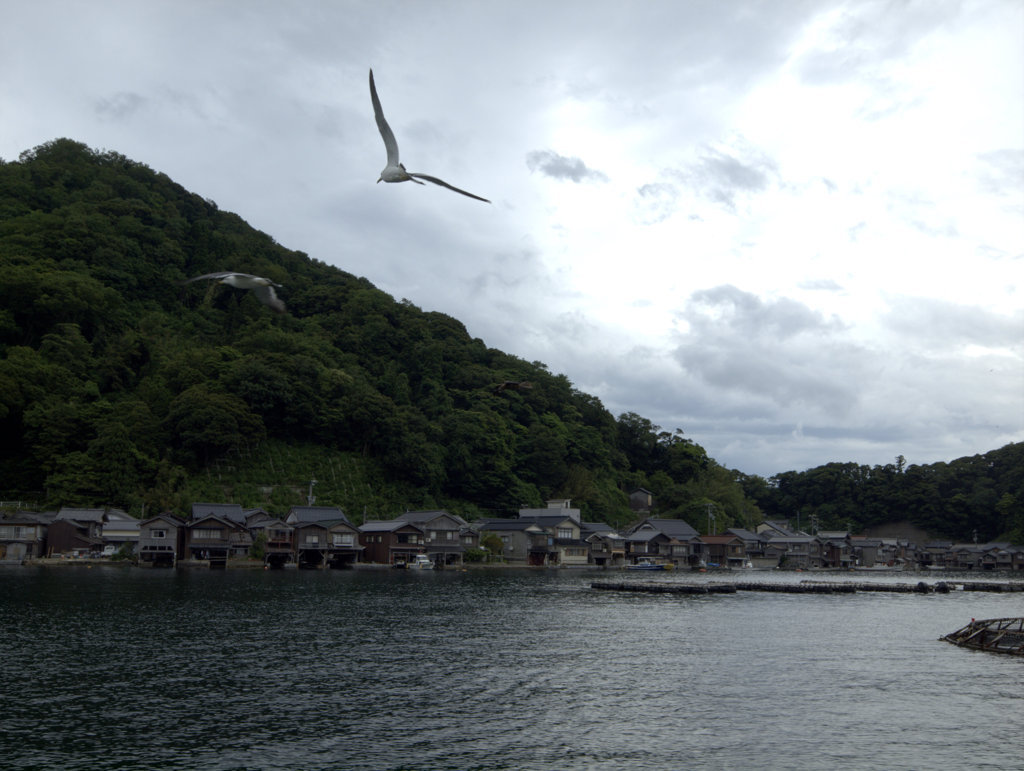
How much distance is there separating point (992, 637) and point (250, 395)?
64794 millimetres

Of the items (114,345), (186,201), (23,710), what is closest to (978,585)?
(23,710)

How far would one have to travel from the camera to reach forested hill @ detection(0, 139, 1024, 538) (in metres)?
70.1

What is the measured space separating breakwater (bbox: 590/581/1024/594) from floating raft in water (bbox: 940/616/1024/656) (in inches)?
855

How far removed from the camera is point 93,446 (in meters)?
65.7

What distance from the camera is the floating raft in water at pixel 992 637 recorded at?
87.9 ft

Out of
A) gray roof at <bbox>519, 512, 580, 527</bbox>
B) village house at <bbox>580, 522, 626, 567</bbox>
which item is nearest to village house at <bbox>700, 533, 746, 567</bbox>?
village house at <bbox>580, 522, 626, 567</bbox>

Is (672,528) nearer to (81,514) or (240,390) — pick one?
(240,390)

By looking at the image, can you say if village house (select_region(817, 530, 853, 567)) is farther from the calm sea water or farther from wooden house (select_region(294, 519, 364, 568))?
the calm sea water

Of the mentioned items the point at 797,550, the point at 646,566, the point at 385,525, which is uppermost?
the point at 385,525

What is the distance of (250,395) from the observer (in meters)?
76.0

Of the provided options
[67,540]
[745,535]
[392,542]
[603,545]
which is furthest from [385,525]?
[745,535]

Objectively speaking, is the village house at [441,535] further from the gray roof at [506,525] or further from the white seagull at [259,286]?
the white seagull at [259,286]

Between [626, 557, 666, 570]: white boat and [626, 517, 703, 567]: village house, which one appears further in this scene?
[626, 517, 703, 567]: village house

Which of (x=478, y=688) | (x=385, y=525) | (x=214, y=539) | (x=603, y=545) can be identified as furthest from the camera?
(x=603, y=545)
